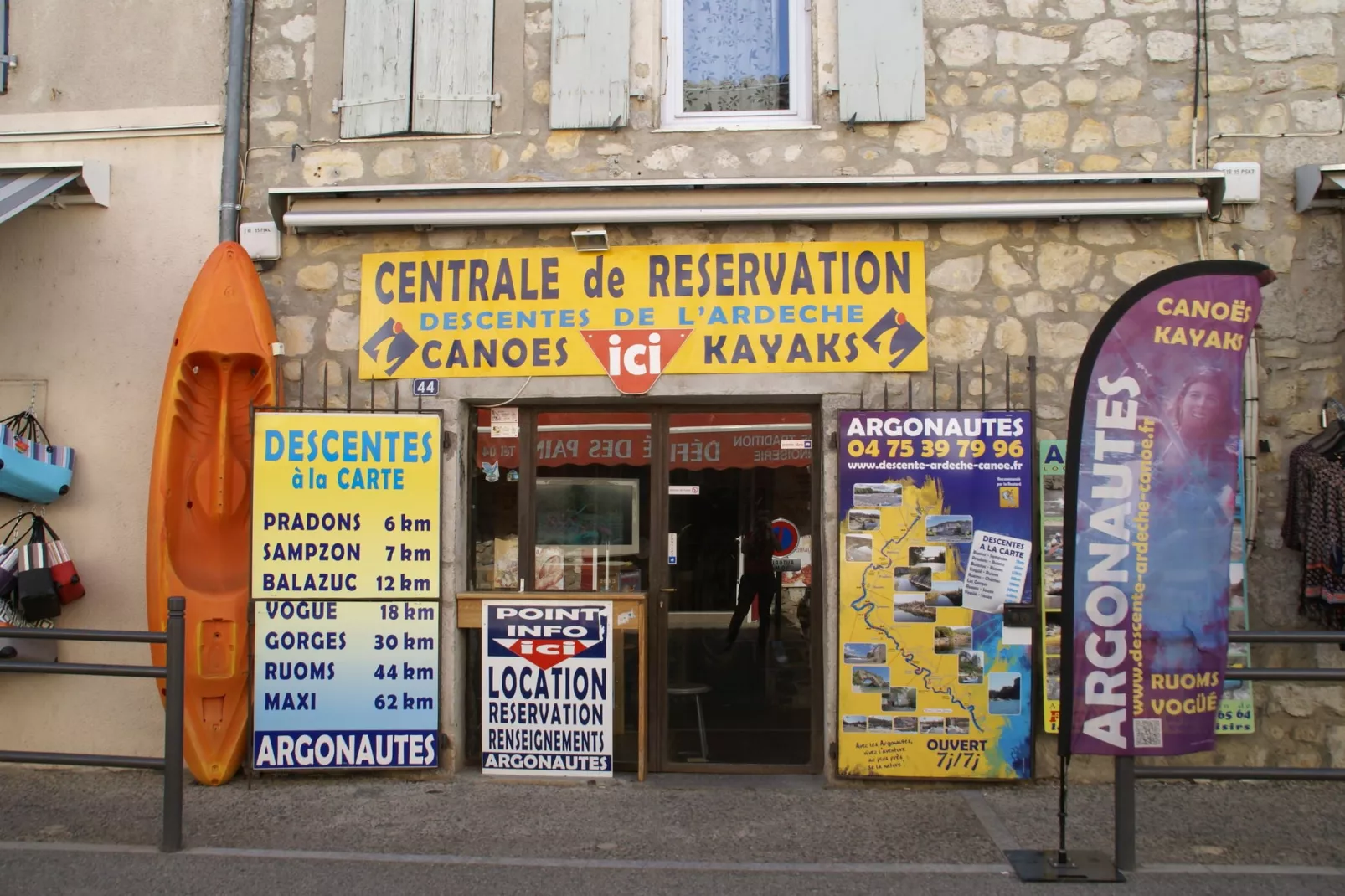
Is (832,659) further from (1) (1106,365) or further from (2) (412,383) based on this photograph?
(2) (412,383)

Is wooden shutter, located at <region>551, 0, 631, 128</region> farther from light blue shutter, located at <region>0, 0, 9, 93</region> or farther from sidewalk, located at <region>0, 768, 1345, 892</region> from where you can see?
sidewalk, located at <region>0, 768, 1345, 892</region>

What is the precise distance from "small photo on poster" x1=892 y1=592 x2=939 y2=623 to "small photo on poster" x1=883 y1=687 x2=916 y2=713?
1.22 feet

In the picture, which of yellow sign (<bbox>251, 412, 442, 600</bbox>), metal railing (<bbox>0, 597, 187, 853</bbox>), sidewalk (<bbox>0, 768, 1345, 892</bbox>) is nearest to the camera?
metal railing (<bbox>0, 597, 187, 853</bbox>)

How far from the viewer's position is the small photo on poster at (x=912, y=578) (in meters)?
5.49

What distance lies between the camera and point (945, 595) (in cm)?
548

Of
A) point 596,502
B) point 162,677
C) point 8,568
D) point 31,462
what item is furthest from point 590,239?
point 8,568

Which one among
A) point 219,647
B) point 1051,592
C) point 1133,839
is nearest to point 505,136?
point 219,647

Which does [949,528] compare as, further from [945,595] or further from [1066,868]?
[1066,868]

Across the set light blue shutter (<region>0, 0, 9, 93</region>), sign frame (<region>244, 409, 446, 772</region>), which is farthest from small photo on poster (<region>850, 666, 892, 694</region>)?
light blue shutter (<region>0, 0, 9, 93</region>)

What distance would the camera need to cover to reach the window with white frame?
5.93m

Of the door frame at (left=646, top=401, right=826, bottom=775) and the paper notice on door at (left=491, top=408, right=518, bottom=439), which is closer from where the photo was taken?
the door frame at (left=646, top=401, right=826, bottom=775)

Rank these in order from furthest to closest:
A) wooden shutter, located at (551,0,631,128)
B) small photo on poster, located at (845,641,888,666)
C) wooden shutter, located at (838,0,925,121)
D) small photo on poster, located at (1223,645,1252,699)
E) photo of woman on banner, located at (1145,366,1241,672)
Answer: wooden shutter, located at (551,0,631,128)
wooden shutter, located at (838,0,925,121)
small photo on poster, located at (845,641,888,666)
small photo on poster, located at (1223,645,1252,699)
photo of woman on banner, located at (1145,366,1241,672)

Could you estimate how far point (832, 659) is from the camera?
5.59m

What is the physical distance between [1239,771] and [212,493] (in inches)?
204
